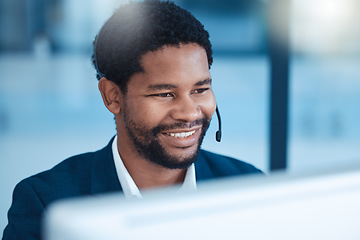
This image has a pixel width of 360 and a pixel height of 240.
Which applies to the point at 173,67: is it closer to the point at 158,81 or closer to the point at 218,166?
the point at 158,81

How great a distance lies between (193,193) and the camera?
36cm

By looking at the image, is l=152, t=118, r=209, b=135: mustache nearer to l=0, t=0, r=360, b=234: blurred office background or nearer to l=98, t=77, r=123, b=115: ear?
l=98, t=77, r=123, b=115: ear

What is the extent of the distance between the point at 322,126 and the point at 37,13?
3.32 metres

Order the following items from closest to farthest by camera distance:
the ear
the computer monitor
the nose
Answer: the computer monitor, the nose, the ear

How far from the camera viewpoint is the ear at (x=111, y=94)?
1.10 m

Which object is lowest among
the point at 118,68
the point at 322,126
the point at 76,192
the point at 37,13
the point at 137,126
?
the point at 322,126

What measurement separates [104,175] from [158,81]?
0.25 metres

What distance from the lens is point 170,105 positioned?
3.24ft

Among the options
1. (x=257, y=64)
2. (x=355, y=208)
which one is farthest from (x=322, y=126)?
(x=355, y=208)

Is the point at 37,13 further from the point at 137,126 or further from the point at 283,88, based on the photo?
the point at 137,126

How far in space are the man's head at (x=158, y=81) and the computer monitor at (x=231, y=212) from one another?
23.5 inches

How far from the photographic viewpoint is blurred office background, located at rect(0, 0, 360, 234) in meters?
4.35

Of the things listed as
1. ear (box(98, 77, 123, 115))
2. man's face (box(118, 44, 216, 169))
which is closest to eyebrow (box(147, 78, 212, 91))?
man's face (box(118, 44, 216, 169))

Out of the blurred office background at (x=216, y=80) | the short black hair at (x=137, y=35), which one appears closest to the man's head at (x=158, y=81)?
the short black hair at (x=137, y=35)
